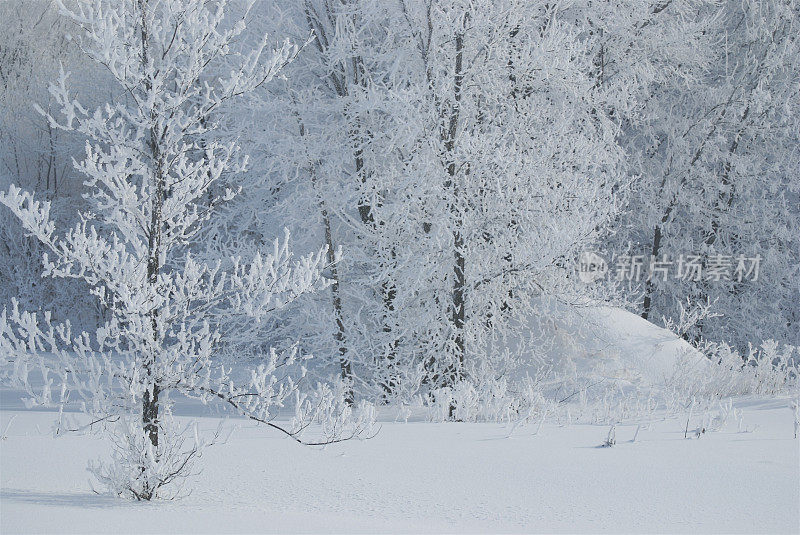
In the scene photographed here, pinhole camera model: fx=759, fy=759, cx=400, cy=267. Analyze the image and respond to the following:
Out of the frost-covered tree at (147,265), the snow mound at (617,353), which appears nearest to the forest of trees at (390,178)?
the frost-covered tree at (147,265)

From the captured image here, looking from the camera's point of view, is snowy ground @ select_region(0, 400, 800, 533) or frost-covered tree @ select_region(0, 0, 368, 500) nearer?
snowy ground @ select_region(0, 400, 800, 533)

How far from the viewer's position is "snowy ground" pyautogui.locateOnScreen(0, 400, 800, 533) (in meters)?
3.31

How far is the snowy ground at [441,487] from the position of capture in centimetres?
331

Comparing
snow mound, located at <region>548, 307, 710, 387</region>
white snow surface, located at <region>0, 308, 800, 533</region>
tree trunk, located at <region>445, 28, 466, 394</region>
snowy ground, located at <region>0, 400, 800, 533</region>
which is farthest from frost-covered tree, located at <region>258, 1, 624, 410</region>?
snowy ground, located at <region>0, 400, 800, 533</region>

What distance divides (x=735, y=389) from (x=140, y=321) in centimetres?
772

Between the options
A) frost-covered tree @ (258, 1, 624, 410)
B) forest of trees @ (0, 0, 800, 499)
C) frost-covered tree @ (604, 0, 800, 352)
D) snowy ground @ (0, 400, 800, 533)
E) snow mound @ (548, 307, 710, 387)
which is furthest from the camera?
frost-covered tree @ (604, 0, 800, 352)

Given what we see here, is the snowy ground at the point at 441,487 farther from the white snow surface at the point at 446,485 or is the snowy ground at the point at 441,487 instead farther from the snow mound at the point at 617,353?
the snow mound at the point at 617,353

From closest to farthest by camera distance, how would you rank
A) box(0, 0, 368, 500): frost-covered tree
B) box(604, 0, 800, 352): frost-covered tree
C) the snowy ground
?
the snowy ground
box(0, 0, 368, 500): frost-covered tree
box(604, 0, 800, 352): frost-covered tree

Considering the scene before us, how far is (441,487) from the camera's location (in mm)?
4016

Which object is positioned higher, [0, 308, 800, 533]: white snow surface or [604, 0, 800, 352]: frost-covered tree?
[604, 0, 800, 352]: frost-covered tree

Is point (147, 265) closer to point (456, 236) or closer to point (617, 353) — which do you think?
point (456, 236)

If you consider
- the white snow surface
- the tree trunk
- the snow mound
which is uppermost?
the tree trunk

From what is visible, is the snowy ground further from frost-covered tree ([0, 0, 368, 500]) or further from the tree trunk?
the tree trunk

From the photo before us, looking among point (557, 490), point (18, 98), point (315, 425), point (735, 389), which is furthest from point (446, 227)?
point (18, 98)
